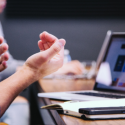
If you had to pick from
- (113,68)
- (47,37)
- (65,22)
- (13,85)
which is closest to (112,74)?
(113,68)

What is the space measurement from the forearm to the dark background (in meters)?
2.21

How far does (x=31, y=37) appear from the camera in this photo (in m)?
2.80

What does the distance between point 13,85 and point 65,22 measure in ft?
7.94

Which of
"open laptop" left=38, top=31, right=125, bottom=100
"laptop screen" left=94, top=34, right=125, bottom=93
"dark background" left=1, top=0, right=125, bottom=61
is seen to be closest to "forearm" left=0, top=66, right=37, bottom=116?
"open laptop" left=38, top=31, right=125, bottom=100

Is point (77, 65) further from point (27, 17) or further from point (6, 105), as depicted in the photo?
point (27, 17)

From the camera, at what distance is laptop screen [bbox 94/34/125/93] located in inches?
30.8

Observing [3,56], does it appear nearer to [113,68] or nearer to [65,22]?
[113,68]

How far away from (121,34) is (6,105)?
616mm

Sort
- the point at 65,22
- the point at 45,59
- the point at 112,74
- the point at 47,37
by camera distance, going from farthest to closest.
Answer: the point at 65,22 → the point at 112,74 → the point at 47,37 → the point at 45,59

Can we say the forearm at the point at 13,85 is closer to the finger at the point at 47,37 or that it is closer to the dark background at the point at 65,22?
the finger at the point at 47,37

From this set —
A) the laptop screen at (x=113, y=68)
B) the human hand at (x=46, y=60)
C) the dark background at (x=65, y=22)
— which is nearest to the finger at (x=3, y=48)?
the human hand at (x=46, y=60)

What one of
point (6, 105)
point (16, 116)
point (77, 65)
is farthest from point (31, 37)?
point (6, 105)

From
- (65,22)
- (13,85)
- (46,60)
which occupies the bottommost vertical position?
(13,85)

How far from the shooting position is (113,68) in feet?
2.70
